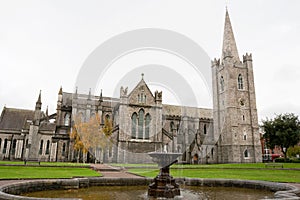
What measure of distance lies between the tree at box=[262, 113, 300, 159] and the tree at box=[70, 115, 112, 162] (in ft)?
112

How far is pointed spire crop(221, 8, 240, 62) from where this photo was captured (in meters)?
54.9

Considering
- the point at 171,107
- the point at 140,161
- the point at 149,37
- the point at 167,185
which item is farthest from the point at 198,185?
the point at 171,107

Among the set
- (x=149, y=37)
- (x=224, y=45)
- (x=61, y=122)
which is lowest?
(x=61, y=122)

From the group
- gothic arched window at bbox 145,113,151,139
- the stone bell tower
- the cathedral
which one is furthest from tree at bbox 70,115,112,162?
the stone bell tower

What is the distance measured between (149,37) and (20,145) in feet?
132

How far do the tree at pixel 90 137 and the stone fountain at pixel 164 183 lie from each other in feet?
104

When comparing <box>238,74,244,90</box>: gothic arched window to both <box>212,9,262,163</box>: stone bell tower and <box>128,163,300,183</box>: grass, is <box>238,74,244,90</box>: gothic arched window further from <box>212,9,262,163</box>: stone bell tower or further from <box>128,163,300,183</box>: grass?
<box>128,163,300,183</box>: grass

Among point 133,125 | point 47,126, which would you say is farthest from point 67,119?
point 133,125

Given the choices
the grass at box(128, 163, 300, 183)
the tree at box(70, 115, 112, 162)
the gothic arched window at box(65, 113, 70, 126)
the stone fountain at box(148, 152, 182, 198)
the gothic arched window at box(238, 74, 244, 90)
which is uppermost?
the gothic arched window at box(238, 74, 244, 90)

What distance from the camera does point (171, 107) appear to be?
2384 inches

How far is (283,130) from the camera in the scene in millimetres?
48812

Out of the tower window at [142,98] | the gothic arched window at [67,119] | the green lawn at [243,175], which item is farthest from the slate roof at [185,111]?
the green lawn at [243,175]

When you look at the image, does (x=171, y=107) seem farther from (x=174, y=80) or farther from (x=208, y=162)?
(x=174, y=80)

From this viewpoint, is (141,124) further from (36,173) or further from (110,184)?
(110,184)
